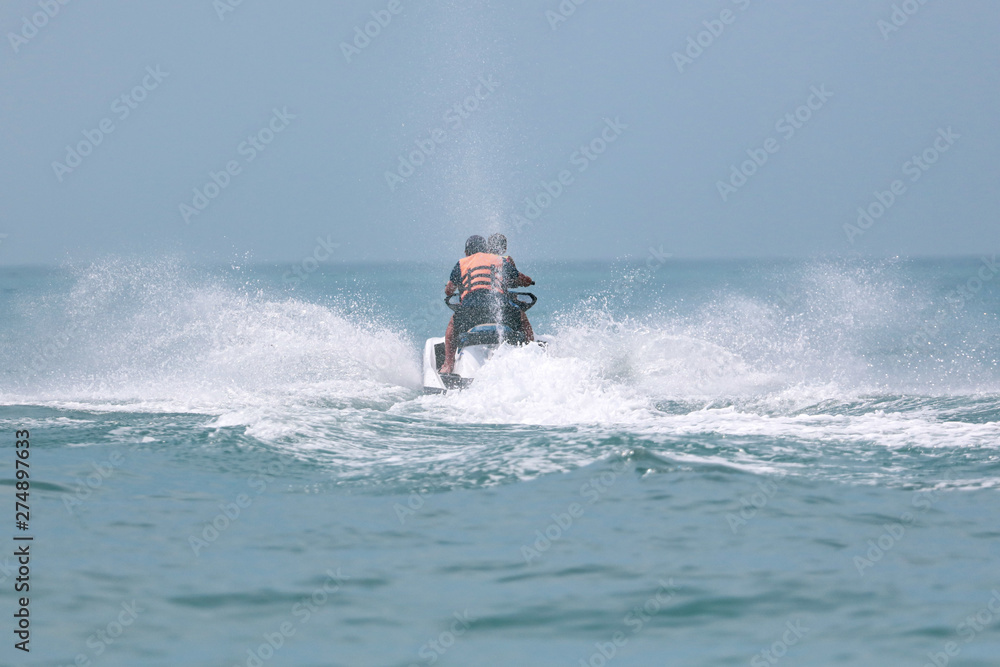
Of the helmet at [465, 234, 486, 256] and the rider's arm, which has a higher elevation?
the helmet at [465, 234, 486, 256]

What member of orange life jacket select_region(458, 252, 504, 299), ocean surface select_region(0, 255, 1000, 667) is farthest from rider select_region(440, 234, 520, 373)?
ocean surface select_region(0, 255, 1000, 667)

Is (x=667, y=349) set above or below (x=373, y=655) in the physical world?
above

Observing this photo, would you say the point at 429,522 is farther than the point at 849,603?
Yes

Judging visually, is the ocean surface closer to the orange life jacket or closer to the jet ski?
the jet ski

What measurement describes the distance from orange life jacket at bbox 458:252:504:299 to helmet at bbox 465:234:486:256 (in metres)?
0.31

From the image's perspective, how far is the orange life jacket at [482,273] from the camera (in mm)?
11211

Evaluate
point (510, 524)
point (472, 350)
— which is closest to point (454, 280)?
point (472, 350)

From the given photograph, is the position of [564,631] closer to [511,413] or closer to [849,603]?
[849,603]

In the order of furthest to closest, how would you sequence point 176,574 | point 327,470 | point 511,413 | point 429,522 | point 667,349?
1. point 667,349
2. point 511,413
3. point 327,470
4. point 429,522
5. point 176,574

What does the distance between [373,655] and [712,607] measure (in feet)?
5.03

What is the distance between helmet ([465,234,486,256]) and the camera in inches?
459

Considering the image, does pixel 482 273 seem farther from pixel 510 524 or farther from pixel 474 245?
pixel 510 524

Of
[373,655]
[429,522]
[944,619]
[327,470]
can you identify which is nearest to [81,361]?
[327,470]

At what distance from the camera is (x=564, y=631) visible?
402cm
